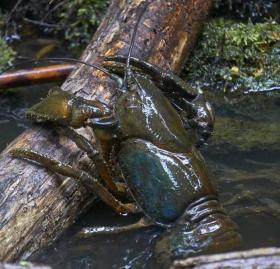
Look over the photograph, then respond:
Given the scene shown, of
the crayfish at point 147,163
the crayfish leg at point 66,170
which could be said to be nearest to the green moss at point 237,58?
the crayfish at point 147,163

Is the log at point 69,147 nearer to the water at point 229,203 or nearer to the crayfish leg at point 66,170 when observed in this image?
the crayfish leg at point 66,170

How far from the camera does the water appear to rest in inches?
169

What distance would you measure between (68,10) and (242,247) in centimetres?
460

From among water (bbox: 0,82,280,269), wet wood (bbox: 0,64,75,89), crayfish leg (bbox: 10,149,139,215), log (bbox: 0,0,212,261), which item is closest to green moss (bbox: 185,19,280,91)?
water (bbox: 0,82,280,269)

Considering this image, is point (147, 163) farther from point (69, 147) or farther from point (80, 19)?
point (80, 19)

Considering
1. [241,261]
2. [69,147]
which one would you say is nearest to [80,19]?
[69,147]

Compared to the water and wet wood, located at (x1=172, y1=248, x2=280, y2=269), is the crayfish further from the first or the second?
wet wood, located at (x1=172, y1=248, x2=280, y2=269)

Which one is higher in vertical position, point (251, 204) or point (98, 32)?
point (98, 32)

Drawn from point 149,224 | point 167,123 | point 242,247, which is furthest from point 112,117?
point 242,247

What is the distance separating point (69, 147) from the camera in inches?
177

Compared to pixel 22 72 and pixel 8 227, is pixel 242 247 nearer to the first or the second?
pixel 8 227

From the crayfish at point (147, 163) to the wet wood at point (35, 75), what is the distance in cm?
175

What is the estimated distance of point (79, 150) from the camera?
4.50 m

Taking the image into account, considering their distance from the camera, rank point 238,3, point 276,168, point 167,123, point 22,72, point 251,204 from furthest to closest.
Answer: point 238,3, point 22,72, point 276,168, point 251,204, point 167,123
